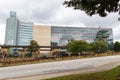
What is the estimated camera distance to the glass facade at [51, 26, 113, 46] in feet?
581

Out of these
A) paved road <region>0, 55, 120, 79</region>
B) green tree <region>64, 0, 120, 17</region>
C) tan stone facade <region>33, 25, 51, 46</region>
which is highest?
tan stone facade <region>33, 25, 51, 46</region>

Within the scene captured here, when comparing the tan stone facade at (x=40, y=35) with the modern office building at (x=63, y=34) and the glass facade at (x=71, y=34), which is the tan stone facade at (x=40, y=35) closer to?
the modern office building at (x=63, y=34)

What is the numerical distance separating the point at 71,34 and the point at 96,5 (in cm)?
16948

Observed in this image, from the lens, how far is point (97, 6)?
45.0ft

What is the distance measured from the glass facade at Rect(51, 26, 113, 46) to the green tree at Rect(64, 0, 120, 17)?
161 m

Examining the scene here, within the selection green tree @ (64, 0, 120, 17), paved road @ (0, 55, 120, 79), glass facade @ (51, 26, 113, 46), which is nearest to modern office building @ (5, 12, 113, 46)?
glass facade @ (51, 26, 113, 46)

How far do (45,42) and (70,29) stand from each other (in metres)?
25.7

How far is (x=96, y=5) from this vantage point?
1367 centimetres

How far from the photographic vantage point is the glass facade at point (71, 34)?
581 ft

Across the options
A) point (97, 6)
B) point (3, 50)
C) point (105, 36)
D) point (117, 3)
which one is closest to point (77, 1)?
point (97, 6)

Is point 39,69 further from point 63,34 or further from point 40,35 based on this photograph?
point 63,34

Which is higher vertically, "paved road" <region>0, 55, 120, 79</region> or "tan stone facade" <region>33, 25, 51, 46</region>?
"tan stone facade" <region>33, 25, 51, 46</region>

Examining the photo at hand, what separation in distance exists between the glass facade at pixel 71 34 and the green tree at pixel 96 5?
161 meters

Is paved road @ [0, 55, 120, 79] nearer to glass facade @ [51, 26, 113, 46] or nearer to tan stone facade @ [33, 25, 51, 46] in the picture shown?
tan stone facade @ [33, 25, 51, 46]
